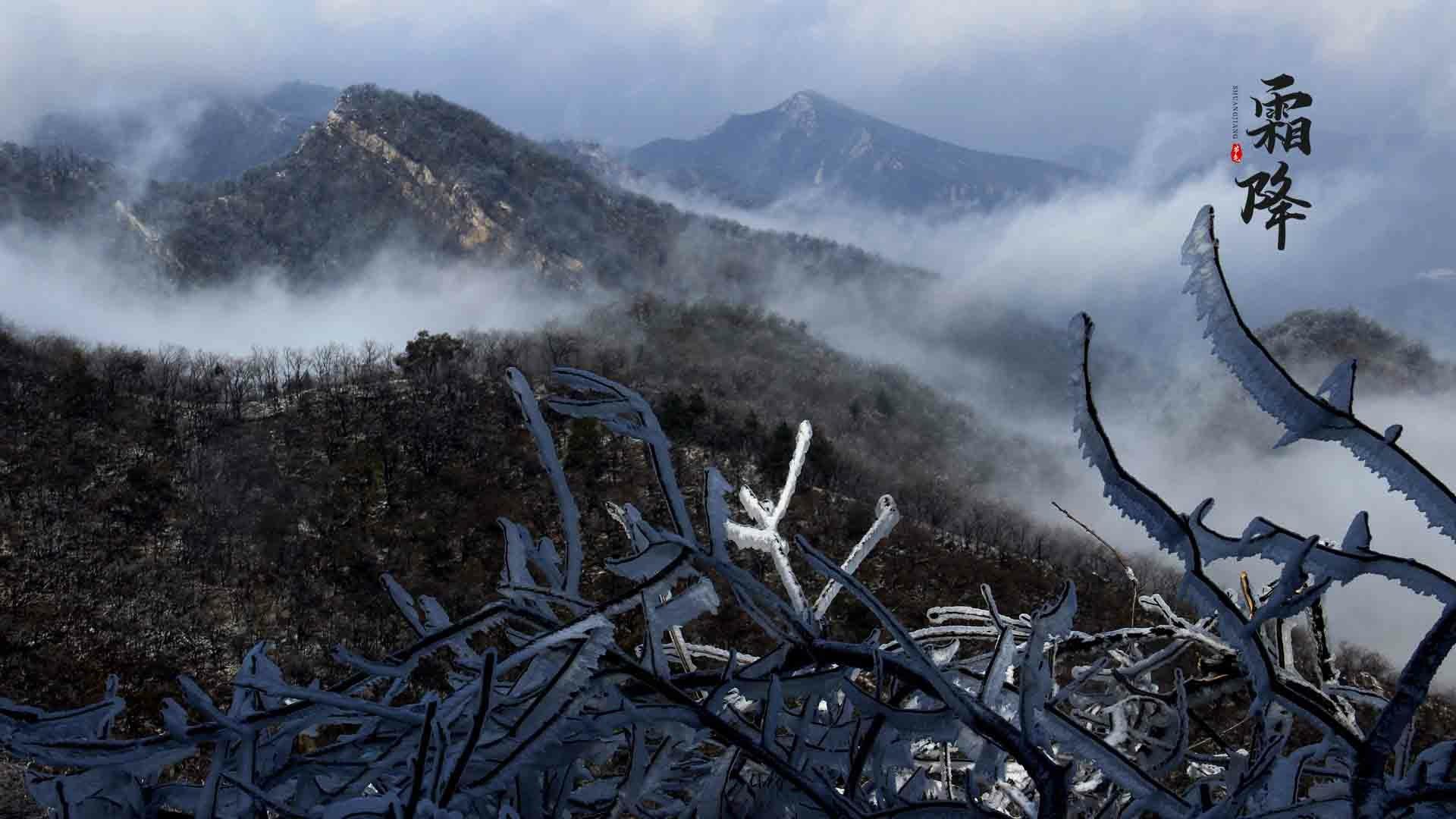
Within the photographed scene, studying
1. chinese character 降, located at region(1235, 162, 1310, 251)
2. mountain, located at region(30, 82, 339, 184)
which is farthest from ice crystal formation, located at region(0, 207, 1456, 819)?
mountain, located at region(30, 82, 339, 184)

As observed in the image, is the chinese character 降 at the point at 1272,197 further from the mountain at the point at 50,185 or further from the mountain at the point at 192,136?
the mountain at the point at 192,136

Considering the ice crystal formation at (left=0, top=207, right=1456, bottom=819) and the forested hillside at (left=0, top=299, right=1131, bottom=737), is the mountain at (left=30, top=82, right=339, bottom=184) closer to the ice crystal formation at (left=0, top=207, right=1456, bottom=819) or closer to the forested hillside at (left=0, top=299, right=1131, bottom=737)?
the forested hillside at (left=0, top=299, right=1131, bottom=737)

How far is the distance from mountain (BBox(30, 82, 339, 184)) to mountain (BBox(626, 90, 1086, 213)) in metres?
35.4

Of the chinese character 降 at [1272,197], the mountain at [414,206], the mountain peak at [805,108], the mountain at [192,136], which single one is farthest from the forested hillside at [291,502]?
the mountain peak at [805,108]

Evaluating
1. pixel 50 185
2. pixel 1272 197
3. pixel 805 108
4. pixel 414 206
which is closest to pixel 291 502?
pixel 1272 197

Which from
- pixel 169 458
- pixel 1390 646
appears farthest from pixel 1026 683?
pixel 1390 646

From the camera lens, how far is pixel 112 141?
78.7m

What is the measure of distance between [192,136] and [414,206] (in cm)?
4832

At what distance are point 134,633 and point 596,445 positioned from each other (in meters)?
8.04

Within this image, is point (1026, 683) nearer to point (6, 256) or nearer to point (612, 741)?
point (612, 741)

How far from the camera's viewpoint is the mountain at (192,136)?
77.7 metres

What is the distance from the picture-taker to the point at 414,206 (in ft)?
164

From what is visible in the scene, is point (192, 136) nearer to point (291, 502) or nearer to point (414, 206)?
point (414, 206)

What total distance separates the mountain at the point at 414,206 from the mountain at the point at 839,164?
42.6 meters
